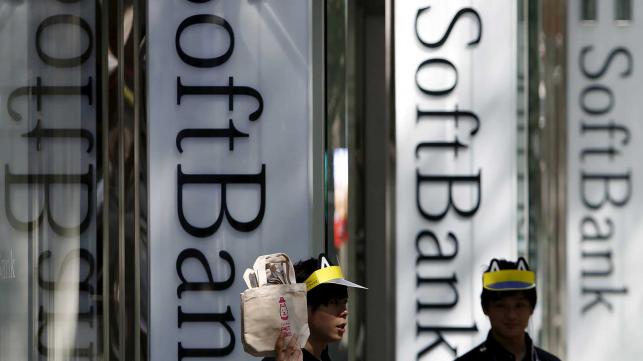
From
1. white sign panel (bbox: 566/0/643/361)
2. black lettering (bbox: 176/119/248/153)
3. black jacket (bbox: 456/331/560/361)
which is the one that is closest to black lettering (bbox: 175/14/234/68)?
black lettering (bbox: 176/119/248/153)

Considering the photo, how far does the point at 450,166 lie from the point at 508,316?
2052 mm

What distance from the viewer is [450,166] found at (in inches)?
277

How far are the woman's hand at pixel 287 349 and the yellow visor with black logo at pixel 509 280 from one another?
1.76 meters

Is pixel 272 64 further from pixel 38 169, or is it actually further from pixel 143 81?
pixel 38 169

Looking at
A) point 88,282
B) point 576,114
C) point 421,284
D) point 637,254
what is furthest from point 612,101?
point 88,282

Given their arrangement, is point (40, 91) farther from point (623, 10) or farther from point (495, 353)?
point (623, 10)

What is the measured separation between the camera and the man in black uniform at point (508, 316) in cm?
509

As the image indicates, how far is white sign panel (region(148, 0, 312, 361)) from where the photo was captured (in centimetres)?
687

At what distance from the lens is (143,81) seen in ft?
22.5

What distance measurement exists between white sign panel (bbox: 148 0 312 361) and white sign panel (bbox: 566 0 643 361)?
172 centimetres

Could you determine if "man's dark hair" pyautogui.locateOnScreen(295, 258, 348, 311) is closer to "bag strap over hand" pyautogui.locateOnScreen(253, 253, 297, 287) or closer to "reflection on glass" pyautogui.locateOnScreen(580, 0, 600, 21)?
"bag strap over hand" pyautogui.locateOnScreen(253, 253, 297, 287)

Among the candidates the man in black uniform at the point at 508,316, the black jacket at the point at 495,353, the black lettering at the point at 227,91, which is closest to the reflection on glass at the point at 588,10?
the black lettering at the point at 227,91

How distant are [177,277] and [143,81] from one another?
116 cm

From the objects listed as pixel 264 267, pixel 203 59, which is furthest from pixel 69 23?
pixel 264 267
